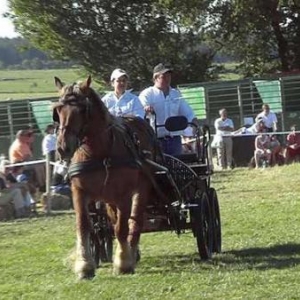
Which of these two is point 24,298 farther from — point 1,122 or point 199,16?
point 199,16

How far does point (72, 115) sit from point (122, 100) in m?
1.26

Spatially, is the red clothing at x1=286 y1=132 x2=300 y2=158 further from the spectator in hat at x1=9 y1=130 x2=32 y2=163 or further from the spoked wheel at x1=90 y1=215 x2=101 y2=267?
the spoked wheel at x1=90 y1=215 x2=101 y2=267

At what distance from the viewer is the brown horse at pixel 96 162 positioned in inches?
278

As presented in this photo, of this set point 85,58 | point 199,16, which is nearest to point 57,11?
point 85,58

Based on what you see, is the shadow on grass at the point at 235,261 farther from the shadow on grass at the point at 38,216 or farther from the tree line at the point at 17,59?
the tree line at the point at 17,59

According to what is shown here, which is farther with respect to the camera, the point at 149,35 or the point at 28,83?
the point at 28,83

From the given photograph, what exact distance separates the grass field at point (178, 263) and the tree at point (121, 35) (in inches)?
856

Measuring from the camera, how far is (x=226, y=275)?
23.7 ft

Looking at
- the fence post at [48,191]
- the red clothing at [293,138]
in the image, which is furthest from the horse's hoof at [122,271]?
the red clothing at [293,138]

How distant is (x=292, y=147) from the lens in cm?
2166

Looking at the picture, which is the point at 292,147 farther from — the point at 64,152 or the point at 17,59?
the point at 17,59

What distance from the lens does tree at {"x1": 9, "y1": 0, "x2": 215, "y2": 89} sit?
34.9m

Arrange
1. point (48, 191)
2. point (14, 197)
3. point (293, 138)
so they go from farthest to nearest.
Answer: point (293, 138) → point (48, 191) → point (14, 197)

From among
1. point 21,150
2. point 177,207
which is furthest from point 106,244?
point 21,150
